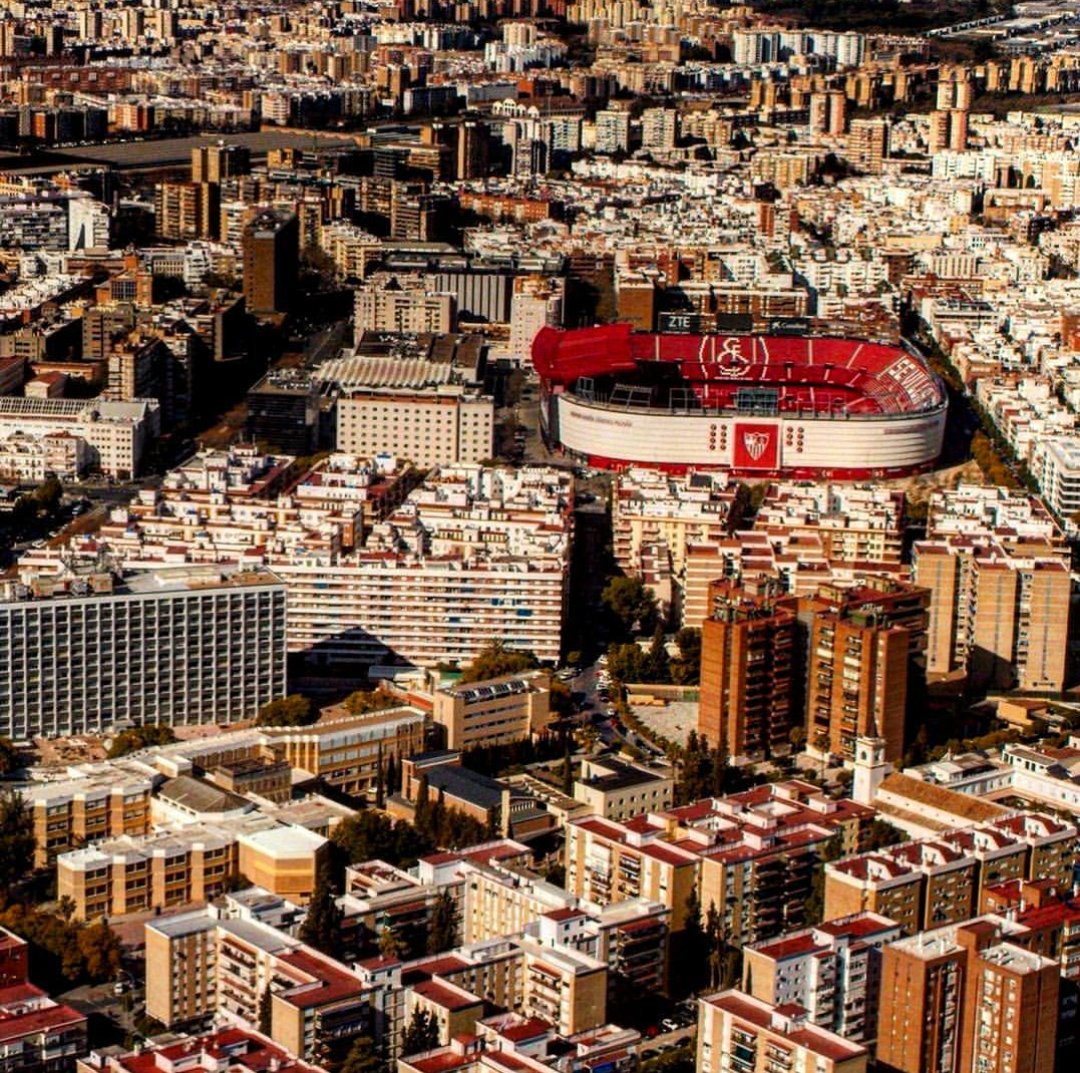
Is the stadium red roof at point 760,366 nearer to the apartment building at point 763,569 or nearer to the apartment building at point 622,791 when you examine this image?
the apartment building at point 763,569

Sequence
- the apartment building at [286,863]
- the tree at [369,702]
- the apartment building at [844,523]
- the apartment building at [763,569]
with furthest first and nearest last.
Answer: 1. the apartment building at [844,523]
2. the apartment building at [763,569]
3. the tree at [369,702]
4. the apartment building at [286,863]

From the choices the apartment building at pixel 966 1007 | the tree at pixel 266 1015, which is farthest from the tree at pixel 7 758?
the apartment building at pixel 966 1007

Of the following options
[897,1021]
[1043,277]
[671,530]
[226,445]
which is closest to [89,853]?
[897,1021]

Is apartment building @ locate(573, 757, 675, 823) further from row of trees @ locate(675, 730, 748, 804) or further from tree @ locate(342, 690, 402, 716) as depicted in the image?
tree @ locate(342, 690, 402, 716)

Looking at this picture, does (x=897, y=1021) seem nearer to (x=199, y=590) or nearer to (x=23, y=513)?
(x=199, y=590)

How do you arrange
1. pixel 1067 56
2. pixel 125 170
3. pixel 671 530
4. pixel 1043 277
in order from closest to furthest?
1. pixel 671 530
2. pixel 1043 277
3. pixel 125 170
4. pixel 1067 56

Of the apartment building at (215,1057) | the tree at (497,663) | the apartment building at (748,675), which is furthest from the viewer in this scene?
the tree at (497,663)

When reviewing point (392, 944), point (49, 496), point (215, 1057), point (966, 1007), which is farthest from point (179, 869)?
point (49, 496)
